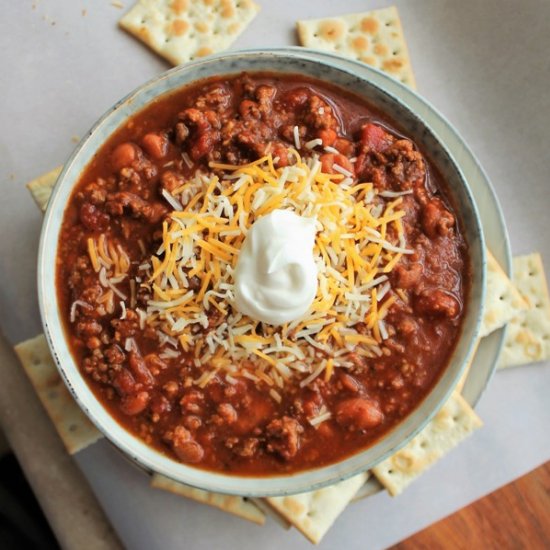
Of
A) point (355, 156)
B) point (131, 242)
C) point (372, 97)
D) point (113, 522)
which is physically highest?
point (372, 97)

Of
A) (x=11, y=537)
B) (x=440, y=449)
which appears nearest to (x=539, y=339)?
(x=440, y=449)

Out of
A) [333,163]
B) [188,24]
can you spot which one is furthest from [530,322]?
[188,24]

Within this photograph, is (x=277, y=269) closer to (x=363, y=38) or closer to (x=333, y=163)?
(x=333, y=163)

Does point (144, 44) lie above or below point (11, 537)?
above

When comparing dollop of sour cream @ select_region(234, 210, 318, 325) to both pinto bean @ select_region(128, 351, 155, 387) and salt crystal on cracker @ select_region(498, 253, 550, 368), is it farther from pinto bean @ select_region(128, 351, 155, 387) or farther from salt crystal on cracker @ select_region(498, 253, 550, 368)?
salt crystal on cracker @ select_region(498, 253, 550, 368)

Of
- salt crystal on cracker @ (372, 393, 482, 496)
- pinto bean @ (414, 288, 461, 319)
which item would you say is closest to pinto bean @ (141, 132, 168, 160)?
pinto bean @ (414, 288, 461, 319)

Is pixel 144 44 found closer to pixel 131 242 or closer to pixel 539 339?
pixel 131 242
